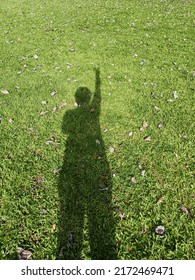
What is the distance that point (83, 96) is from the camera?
6.35m

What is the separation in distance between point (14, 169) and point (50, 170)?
2.22 feet

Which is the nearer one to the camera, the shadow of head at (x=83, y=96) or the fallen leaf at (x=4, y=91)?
the shadow of head at (x=83, y=96)

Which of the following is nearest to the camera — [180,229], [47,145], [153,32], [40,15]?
[180,229]

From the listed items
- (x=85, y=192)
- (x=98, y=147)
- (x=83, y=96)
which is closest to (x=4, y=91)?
(x=83, y=96)

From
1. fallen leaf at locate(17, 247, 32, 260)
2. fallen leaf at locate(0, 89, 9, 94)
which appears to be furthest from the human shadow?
fallen leaf at locate(0, 89, 9, 94)

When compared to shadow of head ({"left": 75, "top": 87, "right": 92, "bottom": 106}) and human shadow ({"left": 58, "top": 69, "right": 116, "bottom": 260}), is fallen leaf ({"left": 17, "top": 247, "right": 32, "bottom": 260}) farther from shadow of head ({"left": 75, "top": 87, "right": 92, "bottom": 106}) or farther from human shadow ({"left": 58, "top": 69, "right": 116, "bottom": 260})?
shadow of head ({"left": 75, "top": 87, "right": 92, "bottom": 106})

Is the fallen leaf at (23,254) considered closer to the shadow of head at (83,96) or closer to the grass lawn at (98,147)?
the grass lawn at (98,147)

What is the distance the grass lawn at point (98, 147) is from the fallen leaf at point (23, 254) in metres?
0.04

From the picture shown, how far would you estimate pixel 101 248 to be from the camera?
3.45 meters

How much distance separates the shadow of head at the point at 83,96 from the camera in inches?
242

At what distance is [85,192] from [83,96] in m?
3.00

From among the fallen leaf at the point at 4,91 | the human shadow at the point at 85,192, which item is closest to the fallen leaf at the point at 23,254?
the human shadow at the point at 85,192

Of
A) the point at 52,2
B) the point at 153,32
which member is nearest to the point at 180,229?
the point at 153,32
